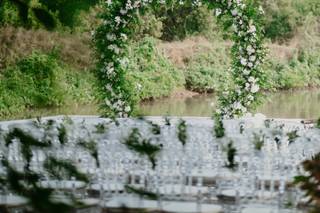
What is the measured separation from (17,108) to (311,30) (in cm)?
2242

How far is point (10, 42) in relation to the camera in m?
20.9

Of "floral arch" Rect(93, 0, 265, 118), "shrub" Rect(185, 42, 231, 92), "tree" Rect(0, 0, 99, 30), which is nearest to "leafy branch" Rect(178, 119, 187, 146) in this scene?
"floral arch" Rect(93, 0, 265, 118)

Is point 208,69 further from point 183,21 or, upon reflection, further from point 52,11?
point 52,11

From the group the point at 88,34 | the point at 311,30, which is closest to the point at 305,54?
the point at 311,30

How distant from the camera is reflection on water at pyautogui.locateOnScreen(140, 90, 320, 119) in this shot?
20.5 meters

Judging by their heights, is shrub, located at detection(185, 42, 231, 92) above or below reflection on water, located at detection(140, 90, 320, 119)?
above

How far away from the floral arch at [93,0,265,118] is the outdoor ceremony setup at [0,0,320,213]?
0.02 metres

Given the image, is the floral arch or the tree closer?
the tree

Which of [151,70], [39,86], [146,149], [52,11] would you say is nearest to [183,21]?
[151,70]

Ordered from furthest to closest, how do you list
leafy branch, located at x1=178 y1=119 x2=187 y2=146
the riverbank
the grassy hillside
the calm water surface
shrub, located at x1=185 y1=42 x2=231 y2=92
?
shrub, located at x1=185 y1=42 x2=231 y2=92
the grassy hillside
the riverbank
the calm water surface
leafy branch, located at x1=178 y1=119 x2=187 y2=146

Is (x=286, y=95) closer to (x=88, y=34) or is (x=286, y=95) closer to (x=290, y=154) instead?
(x=88, y=34)

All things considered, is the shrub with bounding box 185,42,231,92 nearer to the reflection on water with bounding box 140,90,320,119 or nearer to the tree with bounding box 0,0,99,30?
the reflection on water with bounding box 140,90,320,119

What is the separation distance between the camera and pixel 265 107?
22297 millimetres

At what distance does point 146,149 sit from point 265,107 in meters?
21.4
